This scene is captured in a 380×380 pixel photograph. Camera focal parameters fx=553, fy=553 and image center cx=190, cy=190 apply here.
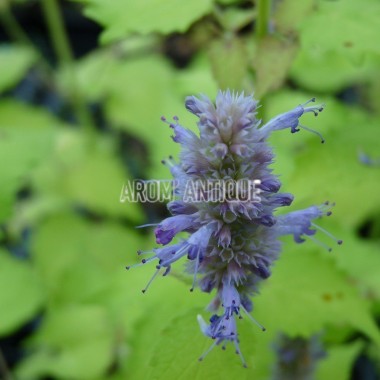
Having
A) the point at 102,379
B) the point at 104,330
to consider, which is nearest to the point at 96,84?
the point at 104,330

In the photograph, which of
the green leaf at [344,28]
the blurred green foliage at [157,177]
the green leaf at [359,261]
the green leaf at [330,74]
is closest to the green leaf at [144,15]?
the blurred green foliage at [157,177]

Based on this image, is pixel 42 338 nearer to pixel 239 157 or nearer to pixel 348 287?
pixel 348 287

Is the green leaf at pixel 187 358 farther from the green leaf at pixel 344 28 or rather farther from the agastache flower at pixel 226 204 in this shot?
the green leaf at pixel 344 28

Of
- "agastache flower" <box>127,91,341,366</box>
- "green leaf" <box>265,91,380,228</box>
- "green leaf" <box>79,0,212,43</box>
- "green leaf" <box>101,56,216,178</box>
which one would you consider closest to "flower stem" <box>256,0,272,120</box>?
"green leaf" <box>79,0,212,43</box>

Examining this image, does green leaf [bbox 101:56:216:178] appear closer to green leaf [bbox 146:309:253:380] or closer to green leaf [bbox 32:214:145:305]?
green leaf [bbox 32:214:145:305]

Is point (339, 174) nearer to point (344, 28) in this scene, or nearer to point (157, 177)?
point (344, 28)

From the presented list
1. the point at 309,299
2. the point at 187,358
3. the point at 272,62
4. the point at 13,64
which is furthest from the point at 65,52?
the point at 187,358
